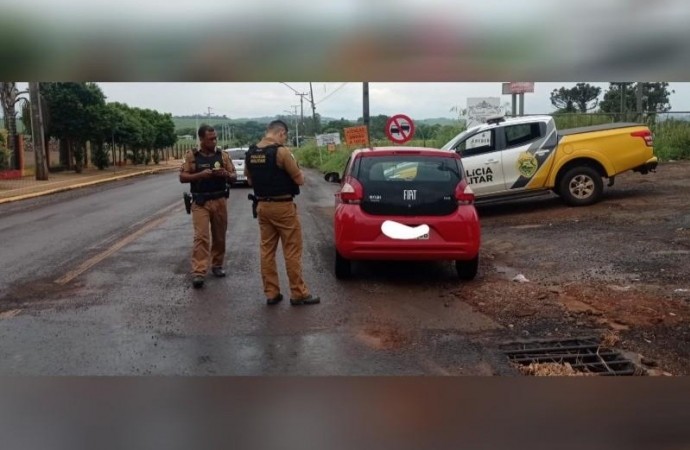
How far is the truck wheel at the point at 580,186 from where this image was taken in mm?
12078

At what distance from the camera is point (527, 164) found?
472 inches

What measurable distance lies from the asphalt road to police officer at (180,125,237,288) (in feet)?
1.11

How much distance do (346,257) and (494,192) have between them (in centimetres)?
583

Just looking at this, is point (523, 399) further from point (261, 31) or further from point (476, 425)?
point (261, 31)

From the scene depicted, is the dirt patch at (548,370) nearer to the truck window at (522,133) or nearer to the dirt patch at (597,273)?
the dirt patch at (597,273)

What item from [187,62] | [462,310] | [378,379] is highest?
[187,62]

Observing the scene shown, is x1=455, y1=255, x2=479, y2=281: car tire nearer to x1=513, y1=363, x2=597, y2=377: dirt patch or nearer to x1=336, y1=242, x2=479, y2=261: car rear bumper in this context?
x1=336, y1=242, x2=479, y2=261: car rear bumper

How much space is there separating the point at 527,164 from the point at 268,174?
718 centimetres

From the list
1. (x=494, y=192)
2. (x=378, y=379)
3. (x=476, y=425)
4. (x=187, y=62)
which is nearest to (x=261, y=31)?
(x=187, y=62)

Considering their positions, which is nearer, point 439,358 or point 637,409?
point 637,409

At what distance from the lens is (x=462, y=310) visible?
19.9 feet

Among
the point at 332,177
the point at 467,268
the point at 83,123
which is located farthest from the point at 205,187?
the point at 83,123

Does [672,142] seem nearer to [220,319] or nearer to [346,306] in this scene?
[346,306]

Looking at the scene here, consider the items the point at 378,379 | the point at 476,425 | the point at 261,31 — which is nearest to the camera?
the point at 261,31
